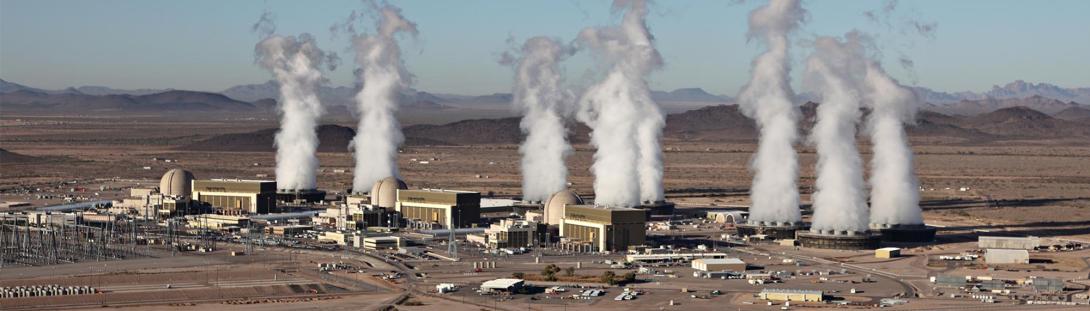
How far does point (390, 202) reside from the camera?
16025 cm

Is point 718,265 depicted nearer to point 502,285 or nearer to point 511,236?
point 502,285

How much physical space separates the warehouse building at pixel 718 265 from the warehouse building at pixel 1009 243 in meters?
22.3

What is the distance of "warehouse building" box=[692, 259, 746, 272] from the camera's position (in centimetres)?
11675

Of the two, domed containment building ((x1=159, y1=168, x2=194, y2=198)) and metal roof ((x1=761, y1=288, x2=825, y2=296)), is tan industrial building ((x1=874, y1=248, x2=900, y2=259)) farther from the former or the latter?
domed containment building ((x1=159, y1=168, x2=194, y2=198))

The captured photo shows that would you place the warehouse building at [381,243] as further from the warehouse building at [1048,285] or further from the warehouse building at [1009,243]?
the warehouse building at [1048,285]

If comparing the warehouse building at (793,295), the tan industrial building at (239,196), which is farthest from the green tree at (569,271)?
the tan industrial building at (239,196)

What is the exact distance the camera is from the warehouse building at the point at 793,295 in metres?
101

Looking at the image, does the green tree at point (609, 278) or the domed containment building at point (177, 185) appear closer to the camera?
the green tree at point (609, 278)

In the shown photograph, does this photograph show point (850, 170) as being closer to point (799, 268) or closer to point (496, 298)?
point (799, 268)

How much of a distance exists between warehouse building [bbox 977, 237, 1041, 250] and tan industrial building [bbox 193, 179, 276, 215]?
68.1 meters

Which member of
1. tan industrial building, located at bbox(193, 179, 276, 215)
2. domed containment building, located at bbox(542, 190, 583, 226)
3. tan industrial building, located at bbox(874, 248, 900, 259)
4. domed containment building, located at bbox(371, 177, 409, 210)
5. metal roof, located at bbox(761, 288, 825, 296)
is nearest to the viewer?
metal roof, located at bbox(761, 288, 825, 296)

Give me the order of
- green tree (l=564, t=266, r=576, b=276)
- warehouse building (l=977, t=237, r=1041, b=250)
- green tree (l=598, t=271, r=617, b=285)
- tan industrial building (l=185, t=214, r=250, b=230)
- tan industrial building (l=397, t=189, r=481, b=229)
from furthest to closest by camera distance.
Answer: tan industrial building (l=397, t=189, r=481, b=229), tan industrial building (l=185, t=214, r=250, b=230), warehouse building (l=977, t=237, r=1041, b=250), green tree (l=564, t=266, r=576, b=276), green tree (l=598, t=271, r=617, b=285)

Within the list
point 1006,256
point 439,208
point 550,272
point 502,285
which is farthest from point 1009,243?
point 439,208

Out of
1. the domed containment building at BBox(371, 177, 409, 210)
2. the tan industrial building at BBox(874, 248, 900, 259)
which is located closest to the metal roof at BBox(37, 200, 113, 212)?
the domed containment building at BBox(371, 177, 409, 210)
